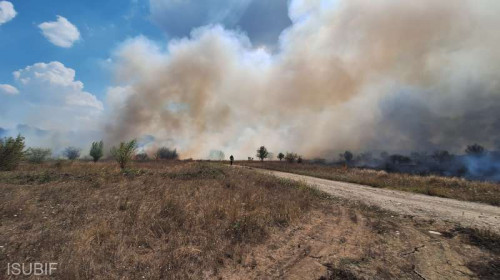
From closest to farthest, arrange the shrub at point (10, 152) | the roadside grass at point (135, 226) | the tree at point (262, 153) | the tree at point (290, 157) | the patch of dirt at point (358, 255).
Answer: the patch of dirt at point (358, 255) → the roadside grass at point (135, 226) → the shrub at point (10, 152) → the tree at point (290, 157) → the tree at point (262, 153)

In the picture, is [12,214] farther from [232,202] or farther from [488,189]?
[488,189]

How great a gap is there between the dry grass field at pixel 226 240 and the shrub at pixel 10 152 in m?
16.4

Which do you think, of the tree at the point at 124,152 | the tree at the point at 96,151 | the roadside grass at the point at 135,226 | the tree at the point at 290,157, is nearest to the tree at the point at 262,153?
the tree at the point at 290,157

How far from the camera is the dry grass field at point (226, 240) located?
5805 mm

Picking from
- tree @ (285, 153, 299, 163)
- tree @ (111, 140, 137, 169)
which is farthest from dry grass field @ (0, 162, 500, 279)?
tree @ (285, 153, 299, 163)

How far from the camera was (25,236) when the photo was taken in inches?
281

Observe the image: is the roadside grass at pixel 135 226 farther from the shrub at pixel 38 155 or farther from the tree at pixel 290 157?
the tree at pixel 290 157

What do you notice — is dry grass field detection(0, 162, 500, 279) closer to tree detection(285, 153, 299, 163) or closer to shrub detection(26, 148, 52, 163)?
shrub detection(26, 148, 52, 163)

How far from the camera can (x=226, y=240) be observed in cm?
729

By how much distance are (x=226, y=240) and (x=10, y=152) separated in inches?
1059

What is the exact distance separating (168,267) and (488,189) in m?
24.4

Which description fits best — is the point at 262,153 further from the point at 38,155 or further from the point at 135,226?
the point at 135,226

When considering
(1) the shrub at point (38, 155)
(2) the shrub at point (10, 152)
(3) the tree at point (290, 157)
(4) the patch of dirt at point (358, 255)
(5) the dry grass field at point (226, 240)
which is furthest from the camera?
(3) the tree at point (290, 157)

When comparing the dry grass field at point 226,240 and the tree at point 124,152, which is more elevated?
the tree at point 124,152
